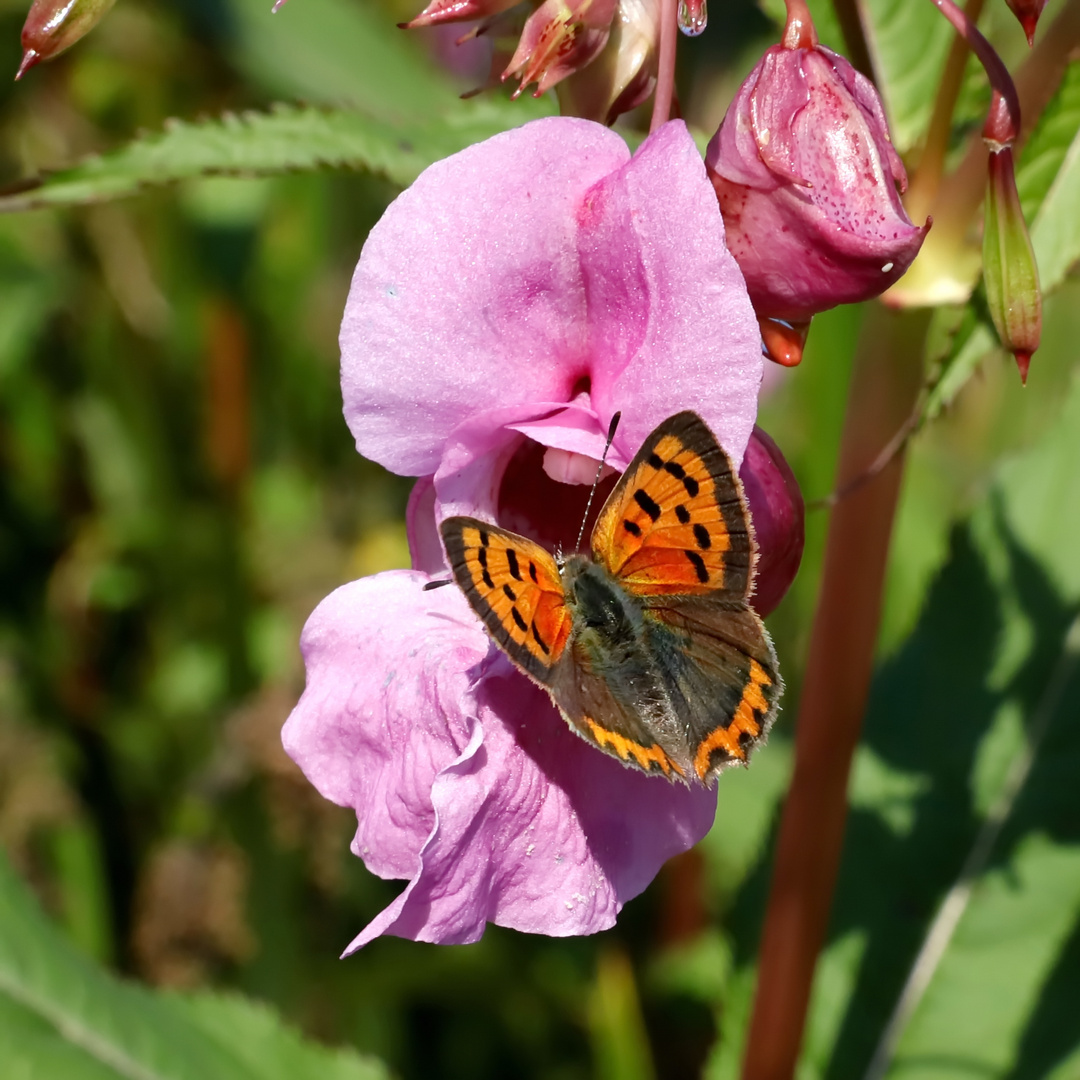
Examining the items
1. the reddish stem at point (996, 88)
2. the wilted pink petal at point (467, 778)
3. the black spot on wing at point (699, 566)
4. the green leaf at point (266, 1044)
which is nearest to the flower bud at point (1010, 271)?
the reddish stem at point (996, 88)

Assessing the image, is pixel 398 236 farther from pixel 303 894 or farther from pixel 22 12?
pixel 22 12

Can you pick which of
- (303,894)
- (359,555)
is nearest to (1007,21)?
(359,555)

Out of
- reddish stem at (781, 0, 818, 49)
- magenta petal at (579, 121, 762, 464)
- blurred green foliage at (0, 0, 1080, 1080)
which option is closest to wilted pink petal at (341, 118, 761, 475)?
magenta petal at (579, 121, 762, 464)

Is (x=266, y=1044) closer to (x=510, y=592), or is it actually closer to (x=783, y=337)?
(x=510, y=592)

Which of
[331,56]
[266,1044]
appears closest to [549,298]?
[266,1044]

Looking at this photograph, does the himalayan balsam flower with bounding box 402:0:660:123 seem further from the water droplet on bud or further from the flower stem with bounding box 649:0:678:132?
the water droplet on bud

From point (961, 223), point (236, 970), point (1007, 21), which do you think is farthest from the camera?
point (236, 970)

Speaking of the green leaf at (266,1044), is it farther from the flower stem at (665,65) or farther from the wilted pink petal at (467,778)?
the flower stem at (665,65)
